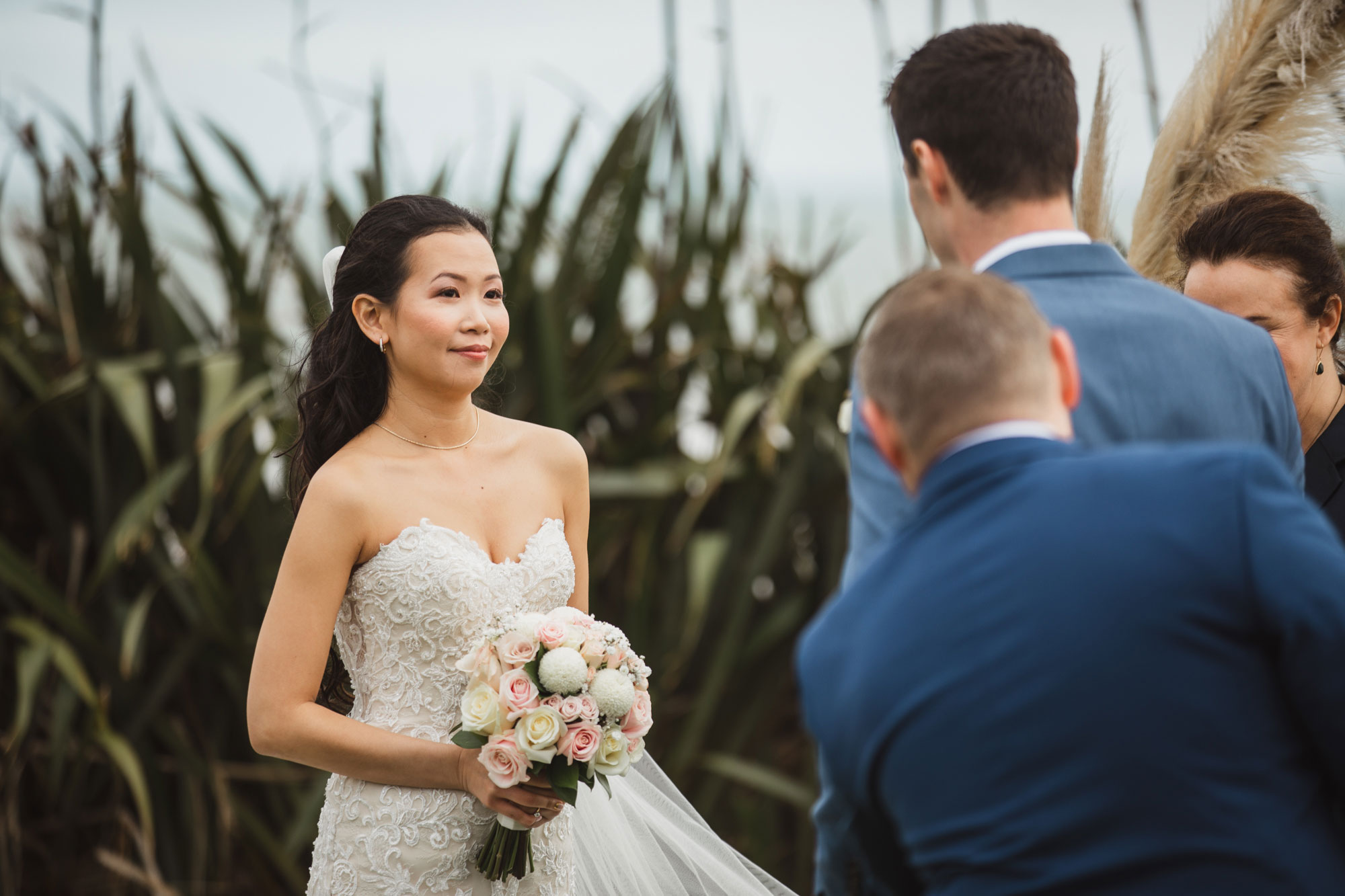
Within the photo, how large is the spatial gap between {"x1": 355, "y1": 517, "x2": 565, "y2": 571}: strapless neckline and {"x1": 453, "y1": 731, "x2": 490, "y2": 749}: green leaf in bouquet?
0.37 meters

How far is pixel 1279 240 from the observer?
2.29 m

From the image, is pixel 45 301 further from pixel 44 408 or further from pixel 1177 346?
pixel 1177 346

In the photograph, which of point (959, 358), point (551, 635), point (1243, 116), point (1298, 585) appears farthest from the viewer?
point (1243, 116)

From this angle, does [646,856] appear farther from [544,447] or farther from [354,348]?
[354,348]

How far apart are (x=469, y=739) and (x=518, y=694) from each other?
148 millimetres

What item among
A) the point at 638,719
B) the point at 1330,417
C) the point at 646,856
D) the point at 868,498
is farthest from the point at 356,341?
the point at 1330,417

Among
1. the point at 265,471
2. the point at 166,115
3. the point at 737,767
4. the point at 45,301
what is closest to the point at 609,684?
the point at 737,767

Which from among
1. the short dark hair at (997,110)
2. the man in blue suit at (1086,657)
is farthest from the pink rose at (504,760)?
the short dark hair at (997,110)

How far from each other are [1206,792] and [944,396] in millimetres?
487

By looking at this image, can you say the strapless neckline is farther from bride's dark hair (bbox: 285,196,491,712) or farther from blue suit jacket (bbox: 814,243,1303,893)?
blue suit jacket (bbox: 814,243,1303,893)

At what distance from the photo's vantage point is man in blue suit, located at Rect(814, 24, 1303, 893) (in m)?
1.56

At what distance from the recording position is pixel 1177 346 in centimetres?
157

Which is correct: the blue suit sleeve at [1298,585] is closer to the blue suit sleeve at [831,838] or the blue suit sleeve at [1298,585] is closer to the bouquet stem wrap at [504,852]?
the blue suit sleeve at [831,838]

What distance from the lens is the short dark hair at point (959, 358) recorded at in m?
1.25
